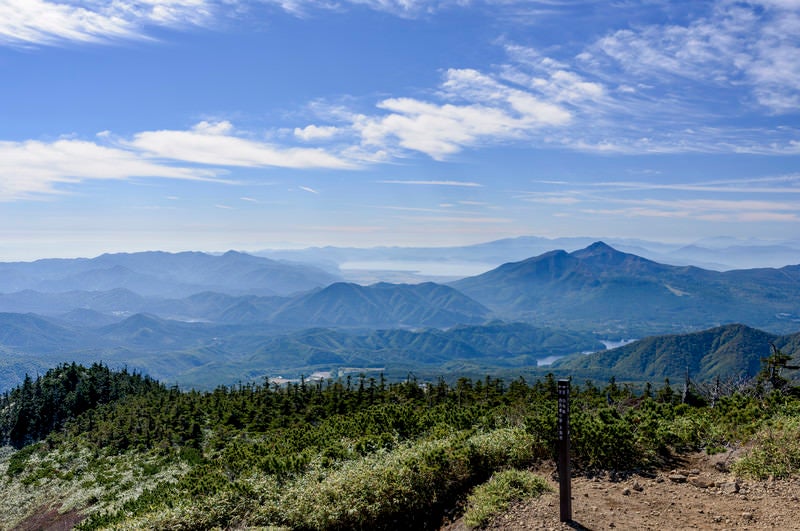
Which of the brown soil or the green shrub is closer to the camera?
the brown soil

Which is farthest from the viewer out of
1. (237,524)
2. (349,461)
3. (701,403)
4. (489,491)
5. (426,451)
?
(701,403)

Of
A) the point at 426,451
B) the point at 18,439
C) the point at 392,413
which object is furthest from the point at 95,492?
the point at 18,439

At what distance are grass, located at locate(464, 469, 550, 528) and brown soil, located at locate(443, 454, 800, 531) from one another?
0.24 meters

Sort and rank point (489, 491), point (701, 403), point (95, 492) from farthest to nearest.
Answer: point (701, 403), point (95, 492), point (489, 491)

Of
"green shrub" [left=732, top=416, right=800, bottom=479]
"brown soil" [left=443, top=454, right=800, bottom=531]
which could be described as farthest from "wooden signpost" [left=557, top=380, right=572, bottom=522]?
"green shrub" [left=732, top=416, right=800, bottom=479]

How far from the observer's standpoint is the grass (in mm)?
11930

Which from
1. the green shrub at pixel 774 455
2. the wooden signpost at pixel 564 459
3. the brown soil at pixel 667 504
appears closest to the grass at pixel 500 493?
the brown soil at pixel 667 504

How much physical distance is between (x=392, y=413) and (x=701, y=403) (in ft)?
78.1

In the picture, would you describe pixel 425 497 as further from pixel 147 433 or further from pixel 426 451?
pixel 147 433

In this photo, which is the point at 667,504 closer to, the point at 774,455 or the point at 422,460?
the point at 774,455

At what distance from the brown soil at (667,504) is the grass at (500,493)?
0.78 ft

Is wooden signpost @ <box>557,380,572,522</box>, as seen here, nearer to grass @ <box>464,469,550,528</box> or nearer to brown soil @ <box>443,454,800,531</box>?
brown soil @ <box>443,454,800,531</box>

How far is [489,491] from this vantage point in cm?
1273

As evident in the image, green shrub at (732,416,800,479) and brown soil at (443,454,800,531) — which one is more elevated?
green shrub at (732,416,800,479)
